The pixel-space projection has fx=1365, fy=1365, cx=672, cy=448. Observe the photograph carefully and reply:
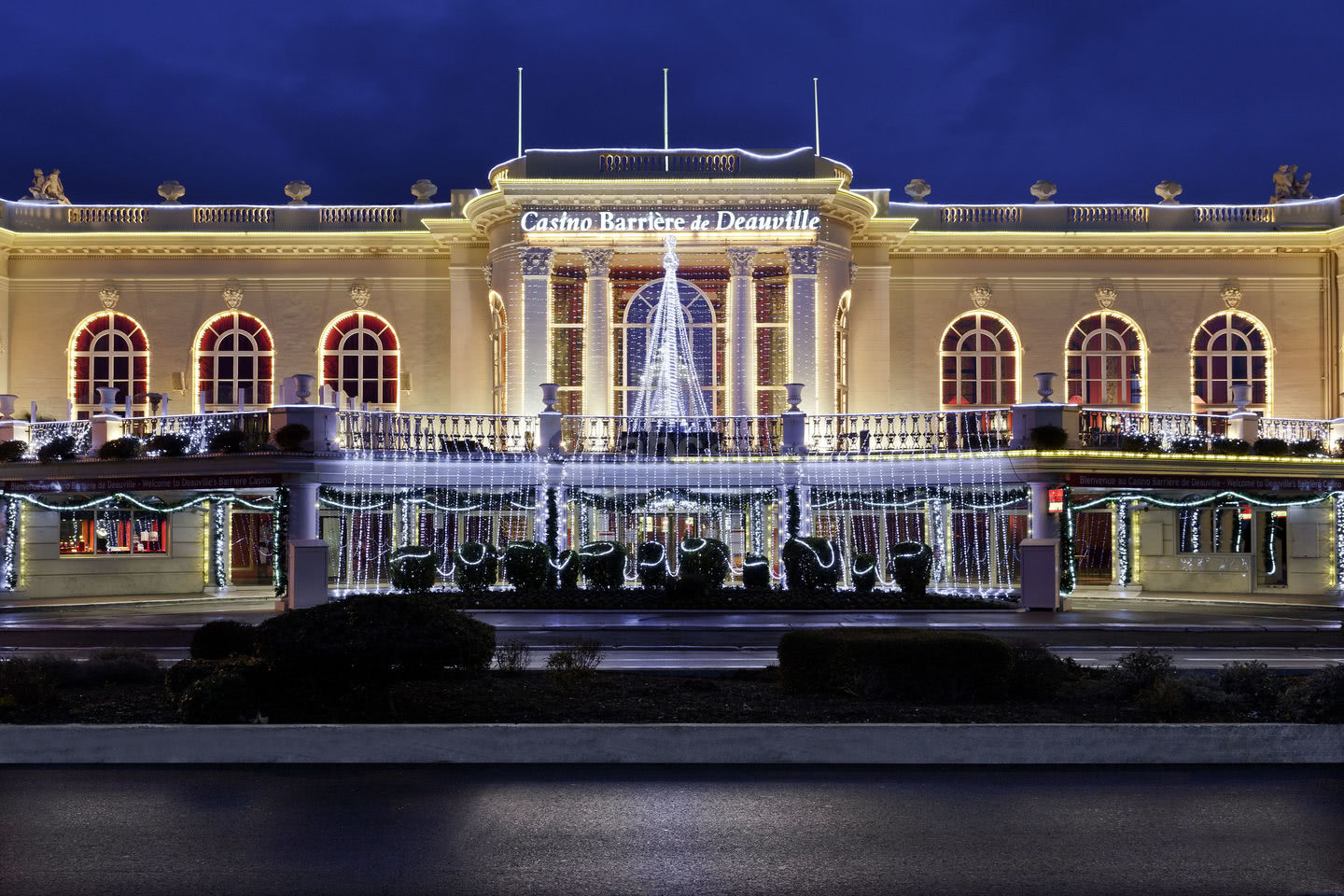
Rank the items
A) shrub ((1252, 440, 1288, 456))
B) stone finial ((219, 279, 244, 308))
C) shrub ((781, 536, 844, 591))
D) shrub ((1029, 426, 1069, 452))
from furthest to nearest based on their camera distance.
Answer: stone finial ((219, 279, 244, 308))
shrub ((1252, 440, 1288, 456))
shrub ((1029, 426, 1069, 452))
shrub ((781, 536, 844, 591))

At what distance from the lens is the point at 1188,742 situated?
10.9 meters

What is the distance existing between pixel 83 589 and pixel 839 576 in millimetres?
18238

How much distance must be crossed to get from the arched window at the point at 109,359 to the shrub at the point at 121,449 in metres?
11.8

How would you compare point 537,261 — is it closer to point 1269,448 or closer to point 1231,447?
point 1231,447

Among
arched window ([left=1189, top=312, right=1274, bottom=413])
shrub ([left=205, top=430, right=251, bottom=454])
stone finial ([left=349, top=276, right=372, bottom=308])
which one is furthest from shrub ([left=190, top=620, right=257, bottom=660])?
arched window ([left=1189, top=312, right=1274, bottom=413])

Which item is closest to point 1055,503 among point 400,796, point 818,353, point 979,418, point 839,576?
point 979,418

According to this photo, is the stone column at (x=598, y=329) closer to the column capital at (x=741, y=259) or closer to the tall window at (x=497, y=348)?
the tall window at (x=497, y=348)

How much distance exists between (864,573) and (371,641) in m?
17.2

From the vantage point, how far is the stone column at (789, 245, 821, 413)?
1433 inches

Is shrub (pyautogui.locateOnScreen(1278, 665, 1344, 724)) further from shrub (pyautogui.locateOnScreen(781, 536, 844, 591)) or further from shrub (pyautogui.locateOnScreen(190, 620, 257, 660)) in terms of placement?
shrub (pyautogui.locateOnScreen(781, 536, 844, 591))

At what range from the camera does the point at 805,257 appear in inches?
1453

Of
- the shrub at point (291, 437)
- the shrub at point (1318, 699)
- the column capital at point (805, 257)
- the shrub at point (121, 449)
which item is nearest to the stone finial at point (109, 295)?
the shrub at point (121, 449)

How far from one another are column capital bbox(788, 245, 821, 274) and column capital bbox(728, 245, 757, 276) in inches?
42.2

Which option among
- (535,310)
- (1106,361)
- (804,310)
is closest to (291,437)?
(535,310)
